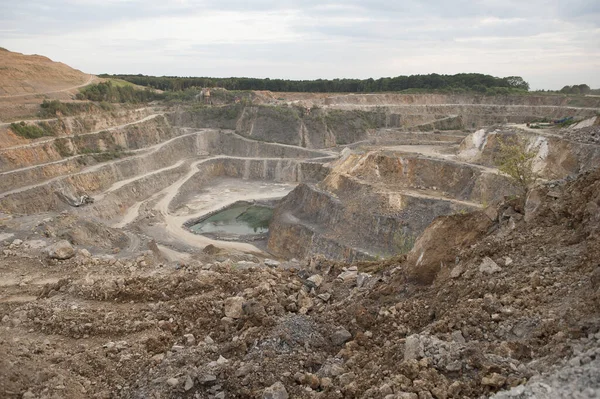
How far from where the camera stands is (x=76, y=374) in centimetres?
970

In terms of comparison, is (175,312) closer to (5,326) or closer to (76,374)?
(76,374)

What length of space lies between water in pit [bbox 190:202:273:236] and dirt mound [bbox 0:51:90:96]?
30.4 meters

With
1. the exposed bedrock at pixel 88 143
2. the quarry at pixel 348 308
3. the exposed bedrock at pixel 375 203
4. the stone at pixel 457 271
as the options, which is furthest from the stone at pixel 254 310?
the exposed bedrock at pixel 88 143

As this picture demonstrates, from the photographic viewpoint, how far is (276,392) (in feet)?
26.1

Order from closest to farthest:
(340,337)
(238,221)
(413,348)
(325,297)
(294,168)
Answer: (413,348) → (340,337) → (325,297) → (238,221) → (294,168)

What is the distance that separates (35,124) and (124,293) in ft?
141

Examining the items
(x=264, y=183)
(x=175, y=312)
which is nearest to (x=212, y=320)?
(x=175, y=312)

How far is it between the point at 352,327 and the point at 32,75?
6692 cm

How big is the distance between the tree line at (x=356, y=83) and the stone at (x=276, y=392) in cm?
8087

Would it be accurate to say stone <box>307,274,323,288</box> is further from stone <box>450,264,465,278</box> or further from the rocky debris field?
stone <box>450,264,465,278</box>

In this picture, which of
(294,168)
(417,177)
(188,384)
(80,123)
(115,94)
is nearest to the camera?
(188,384)

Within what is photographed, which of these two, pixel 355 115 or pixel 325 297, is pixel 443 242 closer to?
pixel 325 297

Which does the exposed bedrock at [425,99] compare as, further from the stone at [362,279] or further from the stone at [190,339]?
the stone at [190,339]

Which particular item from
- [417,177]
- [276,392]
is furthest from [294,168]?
[276,392]
